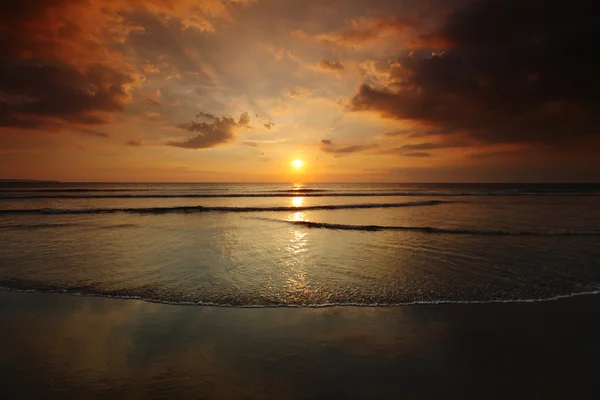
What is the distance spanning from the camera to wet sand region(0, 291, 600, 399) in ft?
12.8

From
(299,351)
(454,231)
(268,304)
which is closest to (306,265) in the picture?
(268,304)

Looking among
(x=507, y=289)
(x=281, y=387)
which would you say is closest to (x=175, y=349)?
(x=281, y=387)

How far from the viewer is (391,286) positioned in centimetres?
773

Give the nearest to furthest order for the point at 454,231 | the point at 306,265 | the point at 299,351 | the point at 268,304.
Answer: the point at 299,351 < the point at 268,304 < the point at 306,265 < the point at 454,231

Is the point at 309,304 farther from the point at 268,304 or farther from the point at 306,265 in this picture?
the point at 306,265

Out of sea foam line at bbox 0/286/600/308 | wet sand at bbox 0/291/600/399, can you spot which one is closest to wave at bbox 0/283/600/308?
sea foam line at bbox 0/286/600/308

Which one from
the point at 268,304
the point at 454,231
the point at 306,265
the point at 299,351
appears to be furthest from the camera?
the point at 454,231

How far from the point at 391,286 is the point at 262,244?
698 centimetres

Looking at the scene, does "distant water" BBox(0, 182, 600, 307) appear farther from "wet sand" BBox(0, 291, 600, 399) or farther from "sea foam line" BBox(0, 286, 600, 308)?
"wet sand" BBox(0, 291, 600, 399)

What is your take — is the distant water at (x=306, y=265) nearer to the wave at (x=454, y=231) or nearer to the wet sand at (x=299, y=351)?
the wave at (x=454, y=231)

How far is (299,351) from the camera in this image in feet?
15.5

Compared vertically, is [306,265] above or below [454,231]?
below

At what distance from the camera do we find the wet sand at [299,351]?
3906 mm

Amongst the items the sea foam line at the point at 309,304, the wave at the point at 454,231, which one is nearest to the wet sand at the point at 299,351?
the sea foam line at the point at 309,304
